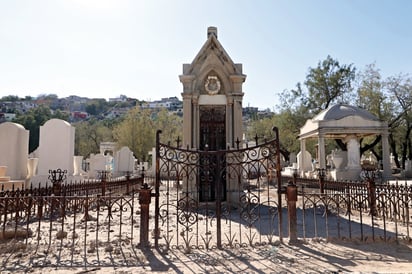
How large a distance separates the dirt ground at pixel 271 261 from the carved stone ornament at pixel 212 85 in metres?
6.60

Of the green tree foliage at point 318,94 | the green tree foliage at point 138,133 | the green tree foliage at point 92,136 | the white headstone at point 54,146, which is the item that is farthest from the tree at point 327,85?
the green tree foliage at point 92,136

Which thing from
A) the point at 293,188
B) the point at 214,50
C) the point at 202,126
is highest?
the point at 214,50

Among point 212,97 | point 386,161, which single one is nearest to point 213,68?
point 212,97

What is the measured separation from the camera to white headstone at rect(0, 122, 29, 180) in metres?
12.3

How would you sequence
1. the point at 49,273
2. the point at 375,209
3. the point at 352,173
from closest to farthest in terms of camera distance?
the point at 49,273
the point at 375,209
the point at 352,173

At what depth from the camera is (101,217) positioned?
9.14 meters

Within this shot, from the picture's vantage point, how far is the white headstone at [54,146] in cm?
1288

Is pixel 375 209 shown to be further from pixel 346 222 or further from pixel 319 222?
pixel 319 222

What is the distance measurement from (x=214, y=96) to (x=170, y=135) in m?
30.8

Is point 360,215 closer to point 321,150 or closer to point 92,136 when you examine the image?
point 321,150

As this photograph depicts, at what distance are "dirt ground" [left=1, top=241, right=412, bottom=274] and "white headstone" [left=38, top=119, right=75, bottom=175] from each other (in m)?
8.65

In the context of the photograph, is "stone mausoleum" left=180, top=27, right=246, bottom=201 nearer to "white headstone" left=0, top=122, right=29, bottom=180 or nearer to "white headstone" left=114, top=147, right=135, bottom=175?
"white headstone" left=0, top=122, right=29, bottom=180

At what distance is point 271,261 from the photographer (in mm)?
4730

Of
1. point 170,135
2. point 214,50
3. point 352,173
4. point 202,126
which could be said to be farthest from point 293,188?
point 170,135
